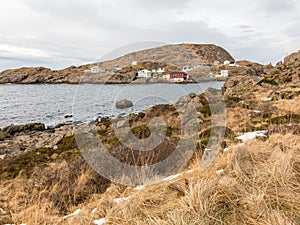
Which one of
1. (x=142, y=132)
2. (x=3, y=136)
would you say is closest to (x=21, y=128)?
(x=3, y=136)

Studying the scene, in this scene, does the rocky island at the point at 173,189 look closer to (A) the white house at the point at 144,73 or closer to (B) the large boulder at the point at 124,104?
(A) the white house at the point at 144,73

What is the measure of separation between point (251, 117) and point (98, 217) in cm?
847

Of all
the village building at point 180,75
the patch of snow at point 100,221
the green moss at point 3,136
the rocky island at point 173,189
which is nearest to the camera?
the rocky island at point 173,189

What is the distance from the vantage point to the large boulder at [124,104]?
25.2 metres

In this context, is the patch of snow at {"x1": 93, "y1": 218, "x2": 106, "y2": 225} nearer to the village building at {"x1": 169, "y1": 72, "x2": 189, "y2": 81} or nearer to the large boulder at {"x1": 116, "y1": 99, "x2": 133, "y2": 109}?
the village building at {"x1": 169, "y1": 72, "x2": 189, "y2": 81}

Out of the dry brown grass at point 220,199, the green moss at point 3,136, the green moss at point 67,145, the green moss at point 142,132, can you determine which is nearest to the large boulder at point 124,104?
the green moss at point 3,136

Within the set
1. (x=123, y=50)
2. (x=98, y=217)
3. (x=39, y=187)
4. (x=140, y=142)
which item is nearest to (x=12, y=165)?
(x=39, y=187)

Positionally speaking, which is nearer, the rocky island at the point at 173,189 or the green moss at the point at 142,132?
the rocky island at the point at 173,189

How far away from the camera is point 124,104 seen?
2536 centimetres

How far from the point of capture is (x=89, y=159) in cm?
685

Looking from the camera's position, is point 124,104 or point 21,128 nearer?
point 21,128

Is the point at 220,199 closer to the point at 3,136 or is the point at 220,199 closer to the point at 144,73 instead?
the point at 144,73

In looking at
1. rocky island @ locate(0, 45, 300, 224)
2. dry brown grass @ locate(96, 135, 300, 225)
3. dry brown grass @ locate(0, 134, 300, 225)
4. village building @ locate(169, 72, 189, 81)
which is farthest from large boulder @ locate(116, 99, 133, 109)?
dry brown grass @ locate(96, 135, 300, 225)

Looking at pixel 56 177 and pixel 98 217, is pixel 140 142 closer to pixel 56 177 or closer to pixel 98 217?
pixel 56 177
